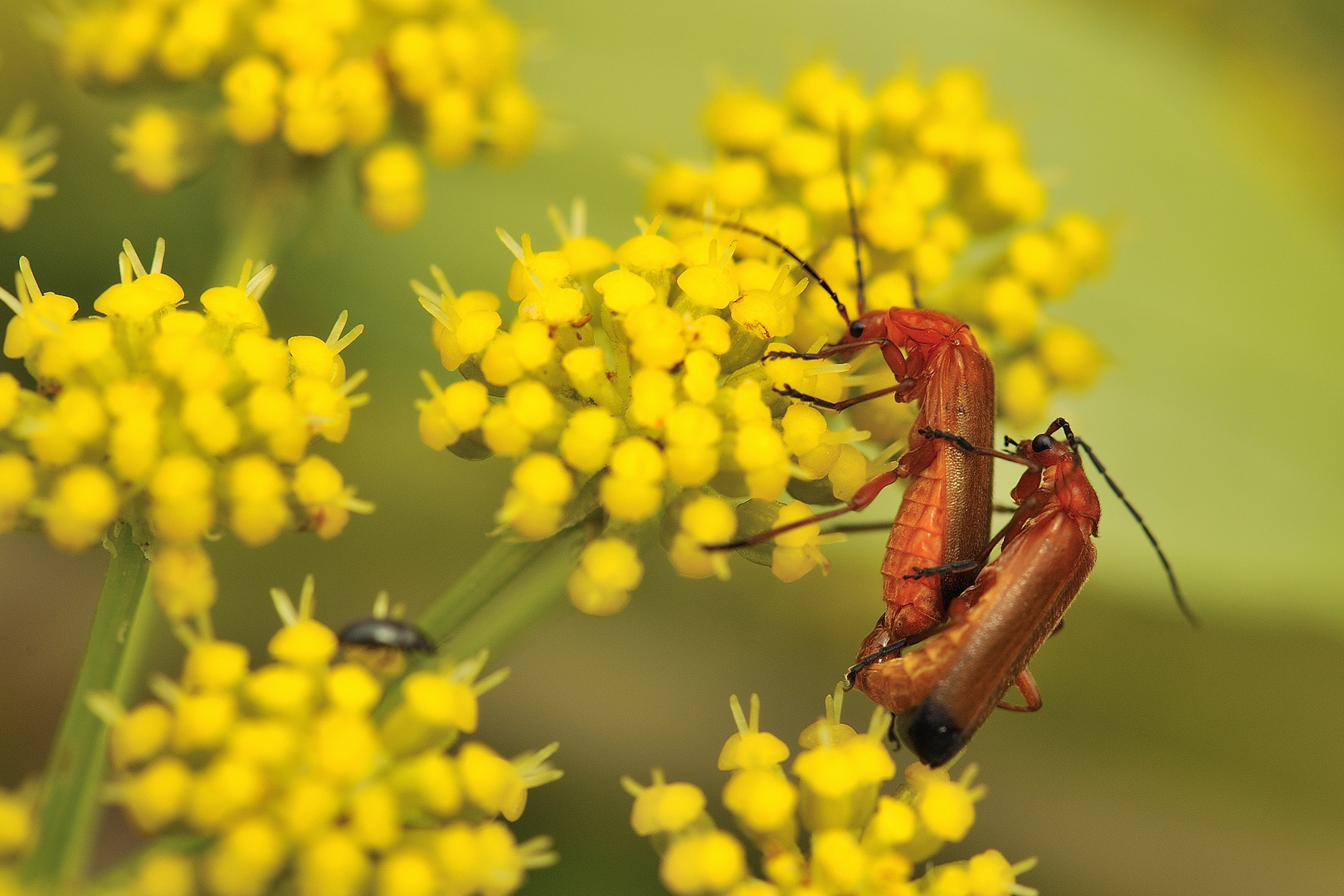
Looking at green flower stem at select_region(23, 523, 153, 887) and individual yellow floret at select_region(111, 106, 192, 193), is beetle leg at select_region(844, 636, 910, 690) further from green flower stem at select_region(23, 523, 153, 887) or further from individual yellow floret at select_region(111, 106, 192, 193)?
individual yellow floret at select_region(111, 106, 192, 193)

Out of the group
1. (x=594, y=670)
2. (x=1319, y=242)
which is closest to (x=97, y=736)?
(x=594, y=670)

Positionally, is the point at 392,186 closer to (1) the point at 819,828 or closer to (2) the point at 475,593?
(2) the point at 475,593

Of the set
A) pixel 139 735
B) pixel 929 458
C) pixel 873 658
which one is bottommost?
pixel 139 735

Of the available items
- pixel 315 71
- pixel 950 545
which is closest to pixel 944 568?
pixel 950 545

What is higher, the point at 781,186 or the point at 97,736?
the point at 781,186

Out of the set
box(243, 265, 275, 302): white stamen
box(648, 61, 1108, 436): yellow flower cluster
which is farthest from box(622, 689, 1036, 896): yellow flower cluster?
box(243, 265, 275, 302): white stamen

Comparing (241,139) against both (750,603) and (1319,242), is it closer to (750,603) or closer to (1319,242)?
(750,603)
